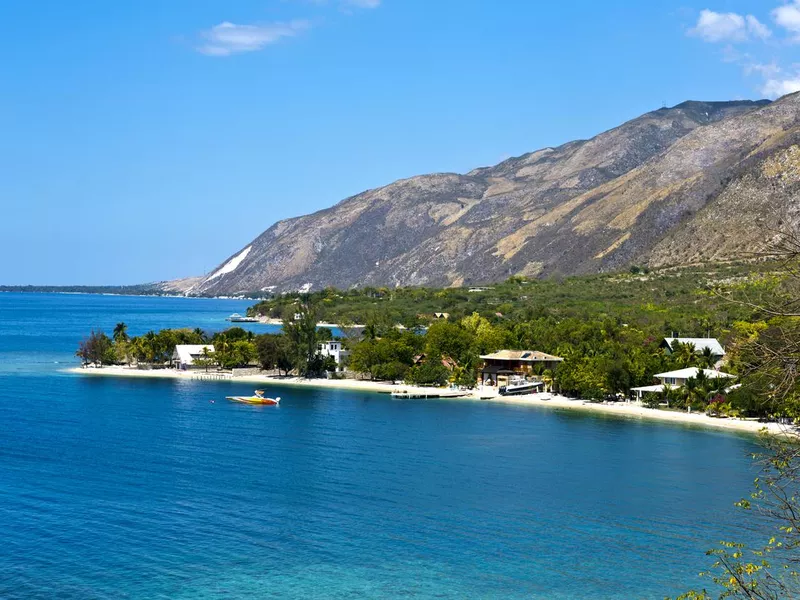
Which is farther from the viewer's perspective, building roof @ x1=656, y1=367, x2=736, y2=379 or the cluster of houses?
the cluster of houses

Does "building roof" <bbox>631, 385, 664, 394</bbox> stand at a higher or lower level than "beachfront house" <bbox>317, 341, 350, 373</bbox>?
lower

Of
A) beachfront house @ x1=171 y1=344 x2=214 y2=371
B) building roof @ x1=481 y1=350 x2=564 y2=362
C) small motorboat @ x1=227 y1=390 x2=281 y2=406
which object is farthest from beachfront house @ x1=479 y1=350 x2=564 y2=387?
beachfront house @ x1=171 y1=344 x2=214 y2=371

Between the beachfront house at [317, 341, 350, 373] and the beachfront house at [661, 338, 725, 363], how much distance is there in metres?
35.2

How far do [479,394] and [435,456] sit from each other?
35.2 metres

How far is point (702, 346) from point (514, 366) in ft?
62.6

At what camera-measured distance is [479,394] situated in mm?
95438

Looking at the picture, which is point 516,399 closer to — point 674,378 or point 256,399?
point 674,378

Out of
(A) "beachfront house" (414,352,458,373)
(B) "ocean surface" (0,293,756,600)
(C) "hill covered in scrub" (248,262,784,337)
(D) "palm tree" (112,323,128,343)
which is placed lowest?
(B) "ocean surface" (0,293,756,600)

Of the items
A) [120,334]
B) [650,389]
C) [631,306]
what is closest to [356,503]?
[650,389]

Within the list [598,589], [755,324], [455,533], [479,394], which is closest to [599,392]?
[479,394]

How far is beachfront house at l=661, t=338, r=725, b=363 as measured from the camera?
3785 inches

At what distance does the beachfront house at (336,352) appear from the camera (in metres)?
111

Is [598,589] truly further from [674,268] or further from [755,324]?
[674,268]

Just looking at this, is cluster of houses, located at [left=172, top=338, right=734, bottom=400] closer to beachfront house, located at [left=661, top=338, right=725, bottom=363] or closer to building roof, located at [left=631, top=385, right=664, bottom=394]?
beachfront house, located at [left=661, top=338, right=725, bottom=363]
